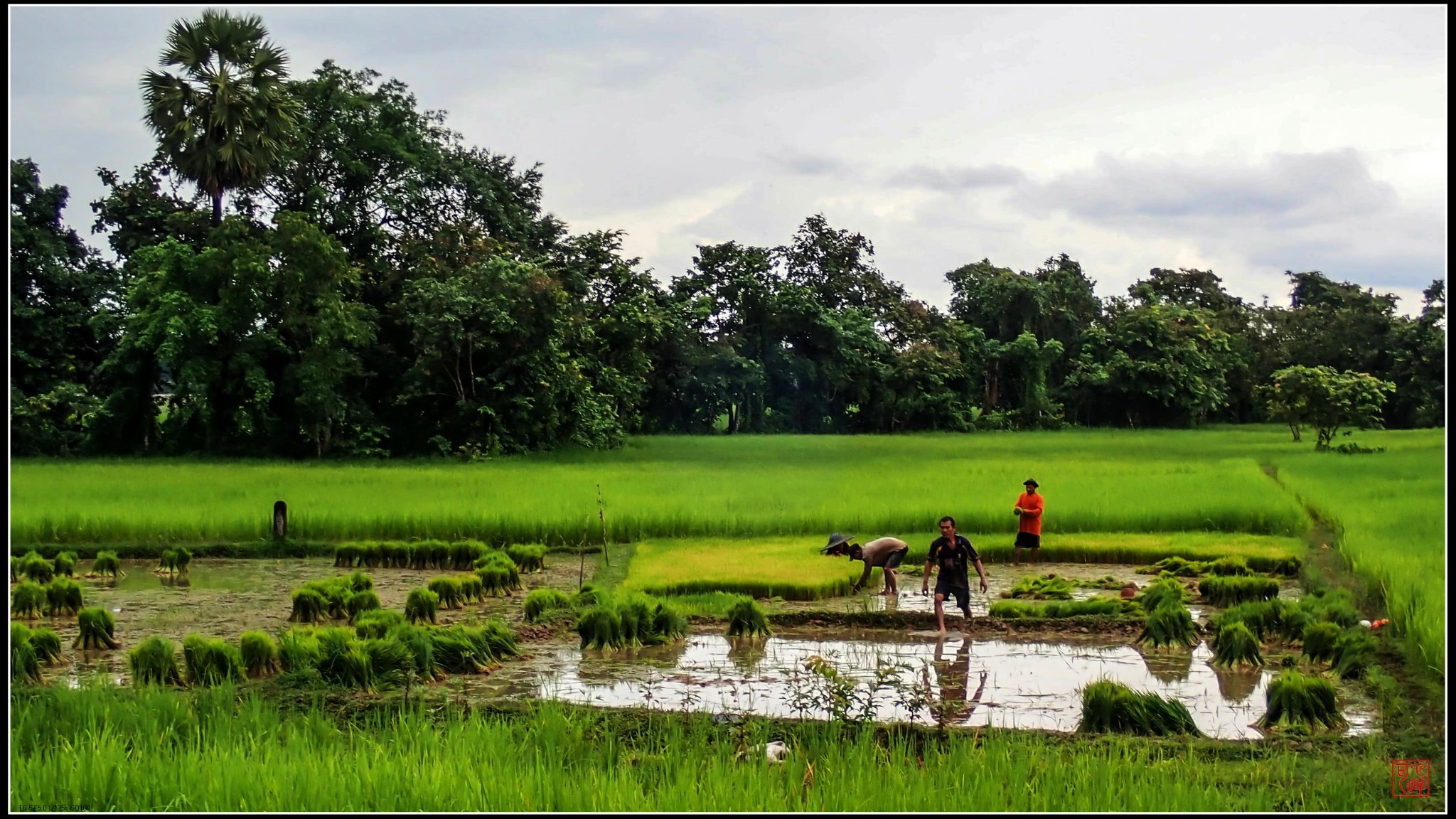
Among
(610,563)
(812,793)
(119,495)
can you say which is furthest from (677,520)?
(812,793)

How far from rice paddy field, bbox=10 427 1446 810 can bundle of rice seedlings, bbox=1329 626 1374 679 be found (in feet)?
0.09

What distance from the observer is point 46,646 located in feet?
25.4

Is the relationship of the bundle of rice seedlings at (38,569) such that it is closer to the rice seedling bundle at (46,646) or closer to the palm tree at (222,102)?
the rice seedling bundle at (46,646)

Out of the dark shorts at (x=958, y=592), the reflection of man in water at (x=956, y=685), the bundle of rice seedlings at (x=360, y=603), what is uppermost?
the dark shorts at (x=958, y=592)

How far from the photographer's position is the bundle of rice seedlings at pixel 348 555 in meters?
12.9

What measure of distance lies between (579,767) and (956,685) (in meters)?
3.24

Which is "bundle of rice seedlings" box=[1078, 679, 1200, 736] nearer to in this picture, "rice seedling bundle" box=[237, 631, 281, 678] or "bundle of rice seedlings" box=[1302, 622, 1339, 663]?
"bundle of rice seedlings" box=[1302, 622, 1339, 663]

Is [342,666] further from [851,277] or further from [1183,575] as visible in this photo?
[851,277]

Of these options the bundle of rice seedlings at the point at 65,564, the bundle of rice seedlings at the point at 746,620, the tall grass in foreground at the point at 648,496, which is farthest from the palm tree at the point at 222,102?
the bundle of rice seedlings at the point at 746,620

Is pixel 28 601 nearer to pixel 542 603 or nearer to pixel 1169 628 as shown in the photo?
pixel 542 603

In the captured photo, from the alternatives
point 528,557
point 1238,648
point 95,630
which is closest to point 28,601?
point 95,630

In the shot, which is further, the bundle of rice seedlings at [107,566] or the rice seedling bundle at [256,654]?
the bundle of rice seedlings at [107,566]

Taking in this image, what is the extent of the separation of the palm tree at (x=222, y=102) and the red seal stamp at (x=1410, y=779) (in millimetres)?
20809

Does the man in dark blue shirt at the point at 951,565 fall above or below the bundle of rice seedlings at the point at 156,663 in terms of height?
above
